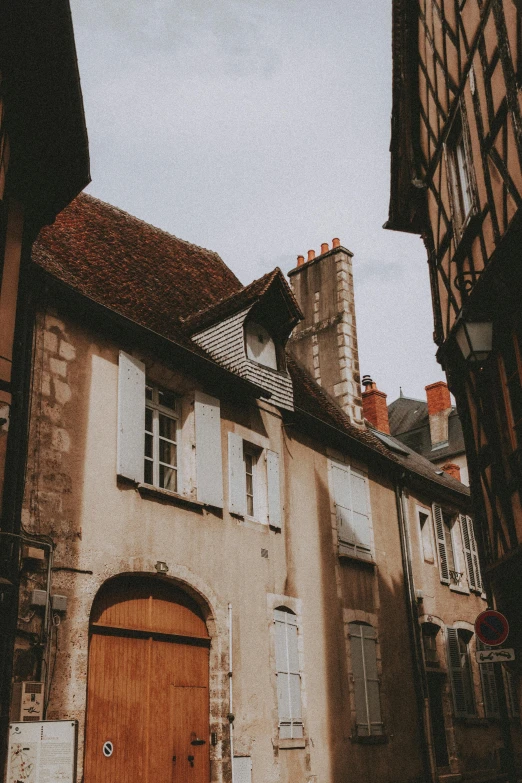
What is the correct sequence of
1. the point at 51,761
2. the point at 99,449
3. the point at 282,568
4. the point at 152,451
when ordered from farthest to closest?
the point at 282,568 < the point at 152,451 < the point at 99,449 < the point at 51,761

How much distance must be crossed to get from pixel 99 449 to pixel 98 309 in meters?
1.41

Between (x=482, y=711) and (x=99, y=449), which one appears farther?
(x=482, y=711)

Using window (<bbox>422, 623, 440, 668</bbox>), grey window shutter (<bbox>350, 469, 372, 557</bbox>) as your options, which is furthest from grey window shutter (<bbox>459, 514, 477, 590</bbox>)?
grey window shutter (<bbox>350, 469, 372, 557</bbox>)

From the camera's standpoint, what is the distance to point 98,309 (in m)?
8.27

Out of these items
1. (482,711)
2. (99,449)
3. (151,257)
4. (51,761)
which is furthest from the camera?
(482,711)

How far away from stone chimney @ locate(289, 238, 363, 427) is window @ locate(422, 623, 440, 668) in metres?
3.43

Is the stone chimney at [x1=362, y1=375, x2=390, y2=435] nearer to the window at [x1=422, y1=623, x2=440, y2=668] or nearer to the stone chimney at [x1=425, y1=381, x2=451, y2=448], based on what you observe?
the window at [x1=422, y1=623, x2=440, y2=668]

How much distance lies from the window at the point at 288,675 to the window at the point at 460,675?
4427 millimetres

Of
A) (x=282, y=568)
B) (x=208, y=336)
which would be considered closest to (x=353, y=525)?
(x=282, y=568)

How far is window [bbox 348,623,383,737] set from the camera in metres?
10.7

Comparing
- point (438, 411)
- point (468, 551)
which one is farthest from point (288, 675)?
point (438, 411)

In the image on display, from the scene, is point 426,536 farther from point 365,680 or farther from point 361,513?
point 365,680

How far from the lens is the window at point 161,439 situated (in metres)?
8.74

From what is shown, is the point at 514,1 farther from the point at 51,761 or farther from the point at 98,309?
the point at 51,761
